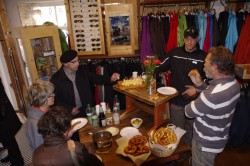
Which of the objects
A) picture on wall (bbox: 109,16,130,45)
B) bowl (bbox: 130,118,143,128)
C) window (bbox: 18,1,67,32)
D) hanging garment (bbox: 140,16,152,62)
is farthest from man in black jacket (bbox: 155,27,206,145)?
→ window (bbox: 18,1,67,32)

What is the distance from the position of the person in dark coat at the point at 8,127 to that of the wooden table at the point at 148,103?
1.63m

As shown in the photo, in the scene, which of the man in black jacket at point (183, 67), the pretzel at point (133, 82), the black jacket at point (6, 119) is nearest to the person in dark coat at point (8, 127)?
the black jacket at point (6, 119)

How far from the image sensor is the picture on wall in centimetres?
367

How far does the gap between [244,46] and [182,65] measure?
4.23ft

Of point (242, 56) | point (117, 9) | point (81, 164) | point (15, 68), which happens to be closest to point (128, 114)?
point (81, 164)

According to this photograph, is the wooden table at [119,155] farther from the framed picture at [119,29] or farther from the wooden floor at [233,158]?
the framed picture at [119,29]

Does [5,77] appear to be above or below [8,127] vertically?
above

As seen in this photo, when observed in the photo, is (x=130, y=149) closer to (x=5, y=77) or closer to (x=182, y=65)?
(x=182, y=65)

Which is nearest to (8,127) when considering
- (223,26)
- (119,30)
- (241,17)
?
(119,30)

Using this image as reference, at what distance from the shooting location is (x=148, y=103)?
2.16 metres

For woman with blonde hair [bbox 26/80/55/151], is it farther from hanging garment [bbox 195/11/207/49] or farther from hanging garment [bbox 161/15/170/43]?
hanging garment [bbox 195/11/207/49]

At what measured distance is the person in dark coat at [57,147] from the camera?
1.46 meters

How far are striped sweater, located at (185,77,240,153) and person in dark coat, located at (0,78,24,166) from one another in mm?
2443

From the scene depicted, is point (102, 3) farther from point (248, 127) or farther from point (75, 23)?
point (248, 127)
